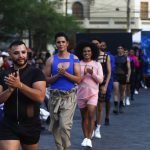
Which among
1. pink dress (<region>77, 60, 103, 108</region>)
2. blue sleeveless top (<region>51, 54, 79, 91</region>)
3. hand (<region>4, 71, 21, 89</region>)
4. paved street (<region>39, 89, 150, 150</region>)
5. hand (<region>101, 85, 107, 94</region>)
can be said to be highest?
hand (<region>4, 71, 21, 89</region>)

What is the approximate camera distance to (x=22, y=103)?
23.1ft

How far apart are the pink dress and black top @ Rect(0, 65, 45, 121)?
161 inches

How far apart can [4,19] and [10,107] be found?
1361 inches

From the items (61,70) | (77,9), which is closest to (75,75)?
(61,70)

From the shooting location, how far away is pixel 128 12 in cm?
7638

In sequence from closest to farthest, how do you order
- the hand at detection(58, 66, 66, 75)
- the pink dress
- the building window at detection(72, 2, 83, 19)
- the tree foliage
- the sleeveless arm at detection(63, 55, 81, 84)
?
1. the hand at detection(58, 66, 66, 75)
2. the sleeveless arm at detection(63, 55, 81, 84)
3. the pink dress
4. the tree foliage
5. the building window at detection(72, 2, 83, 19)

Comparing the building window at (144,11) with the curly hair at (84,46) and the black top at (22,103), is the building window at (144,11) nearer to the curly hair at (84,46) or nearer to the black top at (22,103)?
the curly hair at (84,46)

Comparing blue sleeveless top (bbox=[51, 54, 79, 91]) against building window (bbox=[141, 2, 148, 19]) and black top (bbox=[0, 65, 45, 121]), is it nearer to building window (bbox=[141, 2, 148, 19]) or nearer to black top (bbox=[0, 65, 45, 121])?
black top (bbox=[0, 65, 45, 121])

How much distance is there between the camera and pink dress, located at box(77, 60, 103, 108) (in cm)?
1120

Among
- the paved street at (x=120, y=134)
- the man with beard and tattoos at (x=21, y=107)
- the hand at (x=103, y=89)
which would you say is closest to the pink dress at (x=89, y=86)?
the paved street at (x=120, y=134)

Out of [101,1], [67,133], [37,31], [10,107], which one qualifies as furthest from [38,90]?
[101,1]

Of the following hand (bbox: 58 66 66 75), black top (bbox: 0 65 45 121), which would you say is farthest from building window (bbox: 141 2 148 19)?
black top (bbox: 0 65 45 121)

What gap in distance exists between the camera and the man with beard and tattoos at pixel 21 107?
6980 mm

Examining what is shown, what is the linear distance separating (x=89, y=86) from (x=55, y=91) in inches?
66.5
